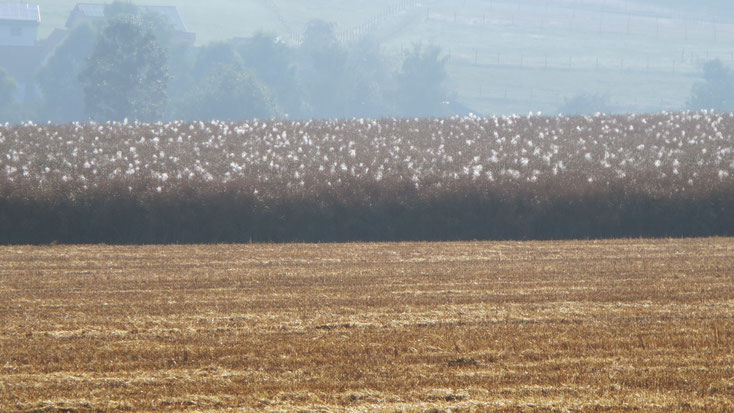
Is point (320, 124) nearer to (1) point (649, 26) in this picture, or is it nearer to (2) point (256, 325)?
(2) point (256, 325)

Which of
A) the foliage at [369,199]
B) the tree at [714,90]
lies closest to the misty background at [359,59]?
the tree at [714,90]

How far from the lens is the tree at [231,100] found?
74.7 m

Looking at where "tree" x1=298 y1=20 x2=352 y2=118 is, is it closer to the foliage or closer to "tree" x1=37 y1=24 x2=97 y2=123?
"tree" x1=37 y1=24 x2=97 y2=123

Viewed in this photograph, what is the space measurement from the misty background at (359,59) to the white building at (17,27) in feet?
0.35

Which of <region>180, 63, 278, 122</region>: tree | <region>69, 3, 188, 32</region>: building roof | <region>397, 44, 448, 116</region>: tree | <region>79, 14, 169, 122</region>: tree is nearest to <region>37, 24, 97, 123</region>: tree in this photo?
<region>79, 14, 169, 122</region>: tree

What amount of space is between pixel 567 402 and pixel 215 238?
1075 cm

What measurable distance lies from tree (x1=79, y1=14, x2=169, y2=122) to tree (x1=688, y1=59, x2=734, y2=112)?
43.1 m

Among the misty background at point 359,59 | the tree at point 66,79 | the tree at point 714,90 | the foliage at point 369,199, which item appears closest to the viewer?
the foliage at point 369,199

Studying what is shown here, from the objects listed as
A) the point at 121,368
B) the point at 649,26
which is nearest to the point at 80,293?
the point at 121,368

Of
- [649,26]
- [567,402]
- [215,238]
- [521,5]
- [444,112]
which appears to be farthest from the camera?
[521,5]

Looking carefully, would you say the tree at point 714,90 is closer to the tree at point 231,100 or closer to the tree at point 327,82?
the tree at point 327,82

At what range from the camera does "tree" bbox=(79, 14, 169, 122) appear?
6975cm

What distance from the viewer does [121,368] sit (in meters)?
8.30

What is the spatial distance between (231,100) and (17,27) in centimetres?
4244
